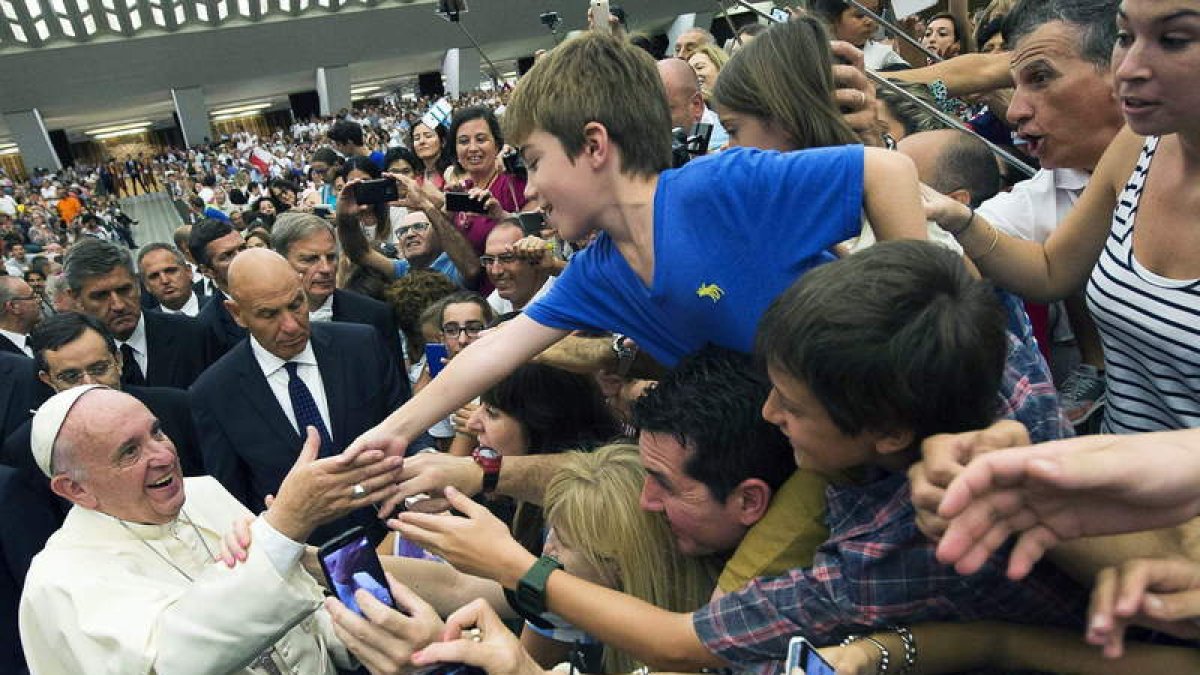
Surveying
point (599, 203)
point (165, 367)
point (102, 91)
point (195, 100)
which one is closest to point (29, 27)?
point (102, 91)

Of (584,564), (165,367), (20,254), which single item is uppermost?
(584,564)

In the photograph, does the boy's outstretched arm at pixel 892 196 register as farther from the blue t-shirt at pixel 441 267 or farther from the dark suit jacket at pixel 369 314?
the blue t-shirt at pixel 441 267

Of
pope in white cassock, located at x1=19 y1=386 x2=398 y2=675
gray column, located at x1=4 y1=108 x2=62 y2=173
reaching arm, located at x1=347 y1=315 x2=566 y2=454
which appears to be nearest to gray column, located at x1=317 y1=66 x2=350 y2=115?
gray column, located at x1=4 y1=108 x2=62 y2=173

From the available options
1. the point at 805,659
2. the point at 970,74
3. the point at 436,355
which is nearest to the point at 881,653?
the point at 805,659

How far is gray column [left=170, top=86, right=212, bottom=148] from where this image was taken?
28891 mm

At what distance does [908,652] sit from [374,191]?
3.33m

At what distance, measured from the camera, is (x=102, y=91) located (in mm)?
28094

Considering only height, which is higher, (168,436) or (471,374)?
(471,374)

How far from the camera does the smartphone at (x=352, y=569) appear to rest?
145 centimetres

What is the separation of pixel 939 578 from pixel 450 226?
10.4 feet

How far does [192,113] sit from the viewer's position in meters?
29.0

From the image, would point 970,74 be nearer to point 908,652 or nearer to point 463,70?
point 908,652

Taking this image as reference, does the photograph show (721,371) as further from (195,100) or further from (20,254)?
(195,100)

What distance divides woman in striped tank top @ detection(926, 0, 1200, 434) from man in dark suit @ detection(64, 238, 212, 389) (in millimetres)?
3395
